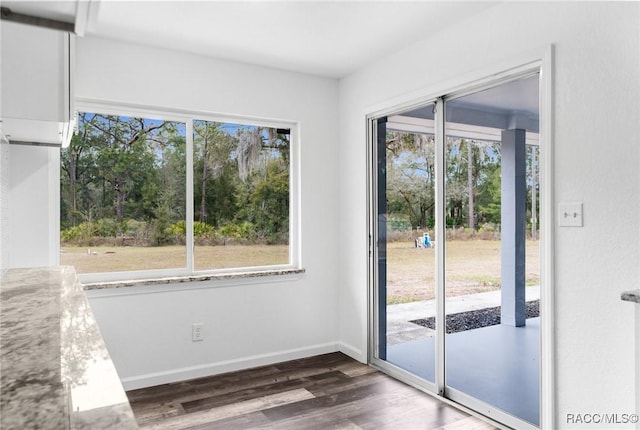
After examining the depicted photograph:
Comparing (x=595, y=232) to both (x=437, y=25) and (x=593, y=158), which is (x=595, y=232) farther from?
(x=437, y=25)

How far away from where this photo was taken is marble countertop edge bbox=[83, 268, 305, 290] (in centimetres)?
306

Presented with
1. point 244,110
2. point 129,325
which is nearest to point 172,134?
point 244,110

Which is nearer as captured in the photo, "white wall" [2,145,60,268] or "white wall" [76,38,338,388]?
"white wall" [2,145,60,268]

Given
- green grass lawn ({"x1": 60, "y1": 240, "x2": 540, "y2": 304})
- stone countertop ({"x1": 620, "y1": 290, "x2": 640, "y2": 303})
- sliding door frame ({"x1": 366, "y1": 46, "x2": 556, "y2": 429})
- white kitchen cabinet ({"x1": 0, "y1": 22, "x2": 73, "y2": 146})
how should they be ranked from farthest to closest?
1. green grass lawn ({"x1": 60, "y1": 240, "x2": 540, "y2": 304})
2. sliding door frame ({"x1": 366, "y1": 46, "x2": 556, "y2": 429})
3. stone countertop ({"x1": 620, "y1": 290, "x2": 640, "y2": 303})
4. white kitchen cabinet ({"x1": 0, "y1": 22, "x2": 73, "y2": 146})

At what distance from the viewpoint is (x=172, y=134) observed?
3.44 meters

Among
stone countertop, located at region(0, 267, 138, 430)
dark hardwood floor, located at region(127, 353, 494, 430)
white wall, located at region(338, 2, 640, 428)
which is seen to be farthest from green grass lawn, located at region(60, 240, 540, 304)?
stone countertop, located at region(0, 267, 138, 430)

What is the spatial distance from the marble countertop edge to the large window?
0.09 metres

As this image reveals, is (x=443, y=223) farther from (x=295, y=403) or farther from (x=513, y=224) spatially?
(x=295, y=403)

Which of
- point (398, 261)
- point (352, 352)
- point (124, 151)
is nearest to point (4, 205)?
point (124, 151)

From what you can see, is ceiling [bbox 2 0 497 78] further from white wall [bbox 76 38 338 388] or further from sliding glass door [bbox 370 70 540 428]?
sliding glass door [bbox 370 70 540 428]

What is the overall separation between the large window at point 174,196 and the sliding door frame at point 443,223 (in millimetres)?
757

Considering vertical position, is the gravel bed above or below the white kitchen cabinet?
below

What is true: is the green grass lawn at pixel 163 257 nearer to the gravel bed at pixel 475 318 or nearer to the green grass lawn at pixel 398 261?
the green grass lawn at pixel 398 261

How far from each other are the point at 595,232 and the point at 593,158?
35 centimetres
